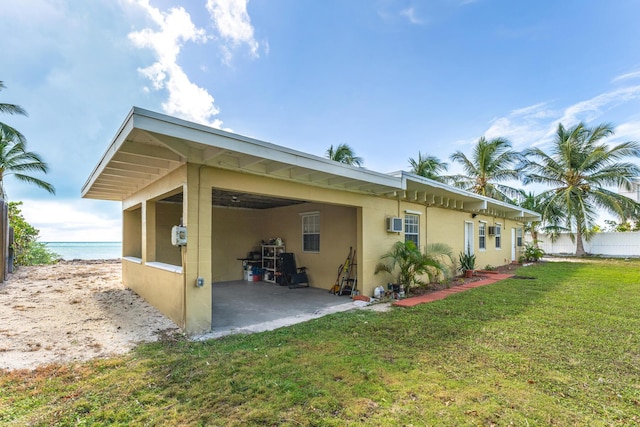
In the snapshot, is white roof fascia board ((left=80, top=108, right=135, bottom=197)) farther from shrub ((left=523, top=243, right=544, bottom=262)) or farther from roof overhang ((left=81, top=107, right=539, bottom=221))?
shrub ((left=523, top=243, right=544, bottom=262))

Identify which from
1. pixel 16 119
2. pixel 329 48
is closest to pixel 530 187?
pixel 329 48

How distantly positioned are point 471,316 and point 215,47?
10270mm

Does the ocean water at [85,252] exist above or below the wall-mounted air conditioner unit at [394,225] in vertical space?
below

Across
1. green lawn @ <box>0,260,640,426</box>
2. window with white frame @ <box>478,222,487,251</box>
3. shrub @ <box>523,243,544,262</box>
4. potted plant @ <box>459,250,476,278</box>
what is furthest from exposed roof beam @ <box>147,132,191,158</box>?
shrub @ <box>523,243,544,262</box>

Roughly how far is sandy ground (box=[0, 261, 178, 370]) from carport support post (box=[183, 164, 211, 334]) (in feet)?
1.80

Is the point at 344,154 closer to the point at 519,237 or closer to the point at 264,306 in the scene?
the point at 519,237

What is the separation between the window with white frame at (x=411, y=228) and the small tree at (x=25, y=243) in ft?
50.3

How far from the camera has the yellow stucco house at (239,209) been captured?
14.7 feet

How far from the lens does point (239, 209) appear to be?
10.7 meters

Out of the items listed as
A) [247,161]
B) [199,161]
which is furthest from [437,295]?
[199,161]

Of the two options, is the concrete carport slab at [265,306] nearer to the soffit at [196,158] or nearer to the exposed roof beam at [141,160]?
the soffit at [196,158]

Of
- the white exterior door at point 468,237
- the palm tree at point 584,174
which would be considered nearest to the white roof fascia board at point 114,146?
the white exterior door at point 468,237

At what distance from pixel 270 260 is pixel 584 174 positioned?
68.5 feet

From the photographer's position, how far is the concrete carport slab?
509cm
